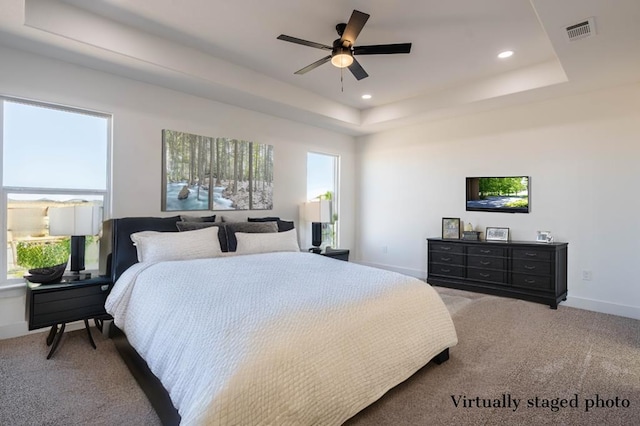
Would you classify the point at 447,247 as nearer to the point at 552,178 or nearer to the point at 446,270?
the point at 446,270

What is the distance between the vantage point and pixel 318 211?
4.79 metres

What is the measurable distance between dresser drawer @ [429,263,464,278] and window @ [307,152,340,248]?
183 centimetres

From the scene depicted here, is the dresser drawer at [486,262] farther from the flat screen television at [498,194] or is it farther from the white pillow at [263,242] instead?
the white pillow at [263,242]

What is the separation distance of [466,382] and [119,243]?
10.3ft

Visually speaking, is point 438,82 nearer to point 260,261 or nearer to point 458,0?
point 458,0

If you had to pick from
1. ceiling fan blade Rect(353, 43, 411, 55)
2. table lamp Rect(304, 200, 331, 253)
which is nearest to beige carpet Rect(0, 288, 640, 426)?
table lamp Rect(304, 200, 331, 253)

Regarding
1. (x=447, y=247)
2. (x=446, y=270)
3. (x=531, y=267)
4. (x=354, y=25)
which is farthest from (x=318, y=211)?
(x=531, y=267)

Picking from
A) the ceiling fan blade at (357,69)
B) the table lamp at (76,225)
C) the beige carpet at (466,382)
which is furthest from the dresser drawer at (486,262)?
the table lamp at (76,225)

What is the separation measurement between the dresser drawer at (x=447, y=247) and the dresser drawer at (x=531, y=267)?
0.68 m

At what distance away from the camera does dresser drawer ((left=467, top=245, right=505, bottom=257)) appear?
165 inches

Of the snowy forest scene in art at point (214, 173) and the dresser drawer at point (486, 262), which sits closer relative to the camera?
Answer: the snowy forest scene in art at point (214, 173)

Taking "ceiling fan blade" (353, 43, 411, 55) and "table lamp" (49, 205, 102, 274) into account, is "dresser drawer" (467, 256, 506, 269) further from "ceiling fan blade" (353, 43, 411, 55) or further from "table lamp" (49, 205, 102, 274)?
"table lamp" (49, 205, 102, 274)

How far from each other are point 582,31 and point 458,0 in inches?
39.3

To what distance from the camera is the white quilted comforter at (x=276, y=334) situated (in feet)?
4.53
